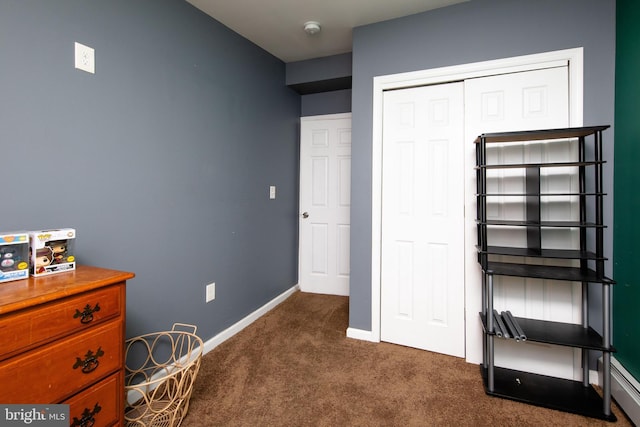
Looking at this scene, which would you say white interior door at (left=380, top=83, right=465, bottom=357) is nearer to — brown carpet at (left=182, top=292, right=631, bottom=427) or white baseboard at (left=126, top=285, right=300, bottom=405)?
brown carpet at (left=182, top=292, right=631, bottom=427)

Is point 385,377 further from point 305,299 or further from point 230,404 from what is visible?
point 305,299

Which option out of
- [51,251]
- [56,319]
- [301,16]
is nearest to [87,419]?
[56,319]

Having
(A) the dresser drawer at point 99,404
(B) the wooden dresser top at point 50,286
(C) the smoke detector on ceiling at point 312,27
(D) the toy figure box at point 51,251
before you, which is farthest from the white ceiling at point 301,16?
(A) the dresser drawer at point 99,404

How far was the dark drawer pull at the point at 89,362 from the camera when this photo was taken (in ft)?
3.43

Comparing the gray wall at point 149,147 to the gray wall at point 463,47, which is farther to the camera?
the gray wall at point 463,47

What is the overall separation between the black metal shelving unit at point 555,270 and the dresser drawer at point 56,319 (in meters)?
1.90

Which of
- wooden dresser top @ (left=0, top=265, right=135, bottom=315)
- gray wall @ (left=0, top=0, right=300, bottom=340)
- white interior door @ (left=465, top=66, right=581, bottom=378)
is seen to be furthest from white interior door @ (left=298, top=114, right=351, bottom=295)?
wooden dresser top @ (left=0, top=265, right=135, bottom=315)

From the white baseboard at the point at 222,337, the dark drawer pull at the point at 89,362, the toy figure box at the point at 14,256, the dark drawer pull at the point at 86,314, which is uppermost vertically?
the toy figure box at the point at 14,256

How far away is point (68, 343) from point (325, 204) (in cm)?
273

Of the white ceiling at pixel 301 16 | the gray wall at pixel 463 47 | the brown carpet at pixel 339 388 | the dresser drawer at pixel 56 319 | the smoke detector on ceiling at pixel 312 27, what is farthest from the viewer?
the smoke detector on ceiling at pixel 312 27

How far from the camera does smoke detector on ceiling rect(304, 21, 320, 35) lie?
2.37 m

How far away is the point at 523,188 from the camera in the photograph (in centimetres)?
196

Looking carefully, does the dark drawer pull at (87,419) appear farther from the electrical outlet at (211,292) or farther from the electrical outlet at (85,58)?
the electrical outlet at (85,58)

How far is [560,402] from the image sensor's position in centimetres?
164
